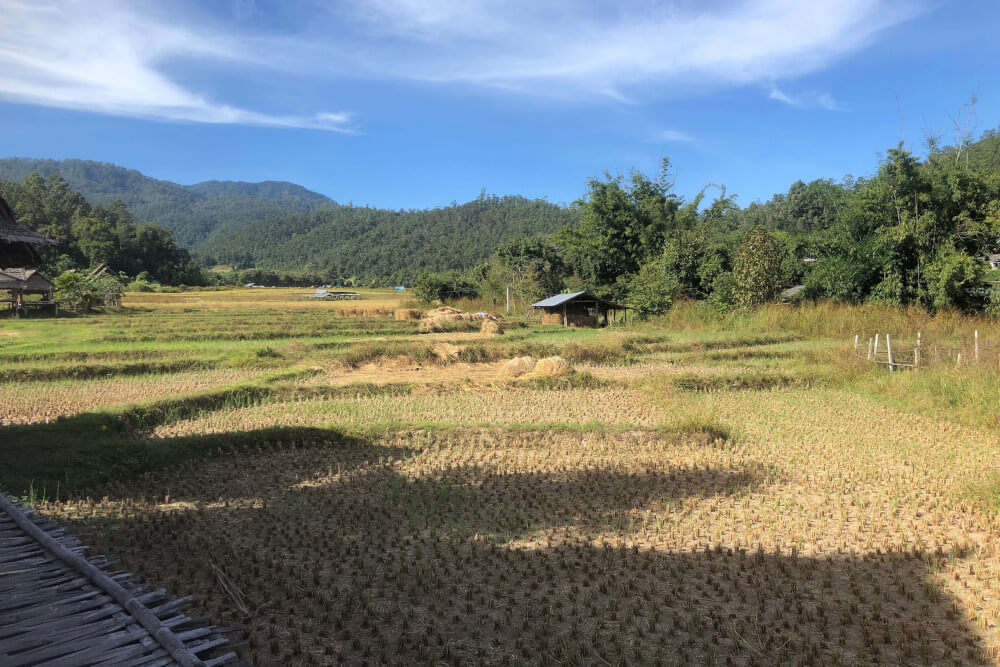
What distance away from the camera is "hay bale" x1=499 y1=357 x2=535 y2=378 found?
597 inches

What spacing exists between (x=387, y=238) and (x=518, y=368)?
10130 cm

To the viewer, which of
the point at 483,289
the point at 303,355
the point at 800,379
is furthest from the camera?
the point at 483,289

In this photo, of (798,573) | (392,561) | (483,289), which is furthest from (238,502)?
(483,289)

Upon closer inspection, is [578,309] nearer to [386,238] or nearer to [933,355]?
[933,355]

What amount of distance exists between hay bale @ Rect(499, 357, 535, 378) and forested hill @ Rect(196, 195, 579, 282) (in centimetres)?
6903

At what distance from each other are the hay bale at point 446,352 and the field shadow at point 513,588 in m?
11.5

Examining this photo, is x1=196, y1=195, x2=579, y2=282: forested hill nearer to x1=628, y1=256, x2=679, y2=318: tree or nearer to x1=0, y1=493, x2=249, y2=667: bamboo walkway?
x1=628, y1=256, x2=679, y2=318: tree

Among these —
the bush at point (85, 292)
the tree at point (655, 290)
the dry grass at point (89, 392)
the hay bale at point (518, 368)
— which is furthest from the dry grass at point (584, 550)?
the bush at point (85, 292)

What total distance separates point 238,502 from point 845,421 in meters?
9.16

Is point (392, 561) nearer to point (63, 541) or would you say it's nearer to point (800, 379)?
point (63, 541)

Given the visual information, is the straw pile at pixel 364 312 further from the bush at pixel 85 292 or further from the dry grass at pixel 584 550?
the dry grass at pixel 584 550

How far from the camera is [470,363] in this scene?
59.1ft

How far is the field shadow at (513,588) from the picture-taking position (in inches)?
145

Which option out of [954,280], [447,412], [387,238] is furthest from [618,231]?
[387,238]
